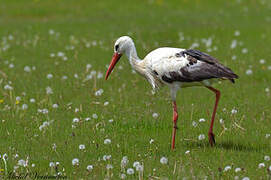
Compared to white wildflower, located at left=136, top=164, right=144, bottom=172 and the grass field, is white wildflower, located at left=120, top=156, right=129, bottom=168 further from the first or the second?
white wildflower, located at left=136, top=164, right=144, bottom=172

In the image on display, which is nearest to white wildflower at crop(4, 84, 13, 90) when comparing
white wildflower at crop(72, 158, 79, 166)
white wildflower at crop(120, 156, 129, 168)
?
white wildflower at crop(72, 158, 79, 166)

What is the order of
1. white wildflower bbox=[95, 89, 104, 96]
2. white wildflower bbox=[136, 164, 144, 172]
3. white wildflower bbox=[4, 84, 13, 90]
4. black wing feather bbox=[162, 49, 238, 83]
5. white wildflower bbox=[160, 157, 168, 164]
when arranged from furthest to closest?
white wildflower bbox=[4, 84, 13, 90], white wildflower bbox=[95, 89, 104, 96], black wing feather bbox=[162, 49, 238, 83], white wildflower bbox=[160, 157, 168, 164], white wildflower bbox=[136, 164, 144, 172]

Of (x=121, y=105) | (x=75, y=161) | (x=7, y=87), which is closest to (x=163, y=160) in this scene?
(x=75, y=161)

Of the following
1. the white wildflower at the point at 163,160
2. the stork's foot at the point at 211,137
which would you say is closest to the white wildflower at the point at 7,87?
the stork's foot at the point at 211,137

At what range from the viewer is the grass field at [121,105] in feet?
24.8

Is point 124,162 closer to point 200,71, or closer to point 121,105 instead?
point 200,71

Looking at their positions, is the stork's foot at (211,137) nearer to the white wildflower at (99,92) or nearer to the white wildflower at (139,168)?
the white wildflower at (139,168)

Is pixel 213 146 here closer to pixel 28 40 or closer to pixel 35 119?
pixel 35 119

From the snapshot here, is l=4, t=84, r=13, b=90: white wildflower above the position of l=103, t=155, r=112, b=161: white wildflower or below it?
above

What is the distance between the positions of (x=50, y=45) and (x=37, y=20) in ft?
17.8

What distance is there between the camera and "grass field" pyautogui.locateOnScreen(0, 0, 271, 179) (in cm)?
755

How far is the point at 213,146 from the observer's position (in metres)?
8.31

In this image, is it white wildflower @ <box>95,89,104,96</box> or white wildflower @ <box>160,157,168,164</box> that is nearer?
white wildflower @ <box>160,157,168,164</box>

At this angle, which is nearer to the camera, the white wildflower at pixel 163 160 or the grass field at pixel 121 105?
the white wildflower at pixel 163 160
